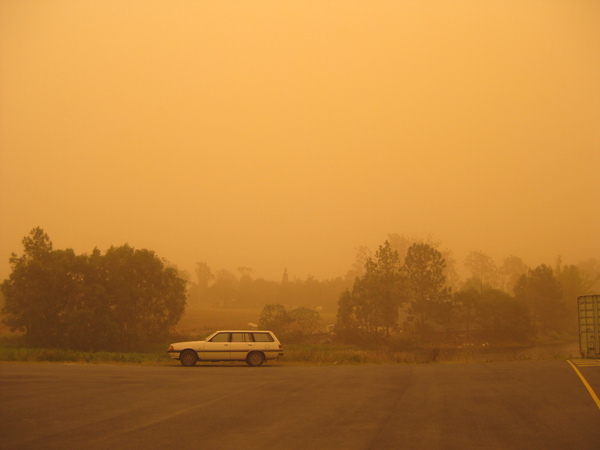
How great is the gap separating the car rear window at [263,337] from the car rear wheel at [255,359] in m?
0.63

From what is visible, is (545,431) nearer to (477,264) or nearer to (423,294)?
(423,294)

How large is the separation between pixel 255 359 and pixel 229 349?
4.24ft

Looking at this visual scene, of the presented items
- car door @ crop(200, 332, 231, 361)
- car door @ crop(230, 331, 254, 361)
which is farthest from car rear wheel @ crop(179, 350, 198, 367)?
car door @ crop(230, 331, 254, 361)

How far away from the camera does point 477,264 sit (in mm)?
154500

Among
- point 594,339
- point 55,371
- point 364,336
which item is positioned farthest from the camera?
point 364,336

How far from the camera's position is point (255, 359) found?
87.1ft

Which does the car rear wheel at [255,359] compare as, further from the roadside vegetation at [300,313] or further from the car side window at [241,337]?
the roadside vegetation at [300,313]

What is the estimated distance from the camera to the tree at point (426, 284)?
257 ft

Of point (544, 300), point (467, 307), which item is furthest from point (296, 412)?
point (544, 300)

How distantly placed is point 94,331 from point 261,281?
98318 millimetres

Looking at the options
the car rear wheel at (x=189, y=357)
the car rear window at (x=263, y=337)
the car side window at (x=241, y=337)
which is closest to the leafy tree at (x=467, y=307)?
the car rear window at (x=263, y=337)

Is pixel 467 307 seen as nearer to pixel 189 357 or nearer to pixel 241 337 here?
pixel 241 337

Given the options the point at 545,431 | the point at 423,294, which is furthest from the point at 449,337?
the point at 545,431

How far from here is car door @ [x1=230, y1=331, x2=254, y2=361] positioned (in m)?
26.3
